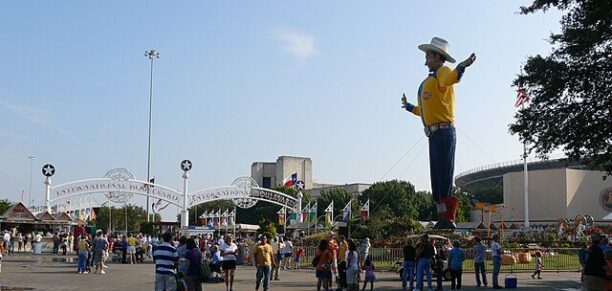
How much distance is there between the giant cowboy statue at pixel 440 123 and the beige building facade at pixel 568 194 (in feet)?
116

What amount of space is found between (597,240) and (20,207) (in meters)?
40.4

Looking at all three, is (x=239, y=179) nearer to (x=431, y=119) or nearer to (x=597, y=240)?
(x=431, y=119)

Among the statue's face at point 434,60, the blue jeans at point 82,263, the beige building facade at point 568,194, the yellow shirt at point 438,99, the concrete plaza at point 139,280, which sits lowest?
the concrete plaza at point 139,280

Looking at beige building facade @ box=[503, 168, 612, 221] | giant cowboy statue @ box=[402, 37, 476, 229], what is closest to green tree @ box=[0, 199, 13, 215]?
beige building facade @ box=[503, 168, 612, 221]

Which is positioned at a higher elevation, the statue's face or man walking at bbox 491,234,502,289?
the statue's face

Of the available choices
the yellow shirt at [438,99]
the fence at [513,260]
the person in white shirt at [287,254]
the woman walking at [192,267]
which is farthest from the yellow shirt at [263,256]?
the yellow shirt at [438,99]

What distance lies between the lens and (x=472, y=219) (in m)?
89.9

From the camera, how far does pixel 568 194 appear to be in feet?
223

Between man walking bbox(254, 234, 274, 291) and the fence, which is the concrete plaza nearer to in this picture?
the fence

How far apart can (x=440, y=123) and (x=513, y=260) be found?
768 cm

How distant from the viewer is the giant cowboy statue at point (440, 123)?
35000 millimetres

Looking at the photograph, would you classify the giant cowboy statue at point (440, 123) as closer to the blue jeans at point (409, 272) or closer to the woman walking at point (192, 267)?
the blue jeans at point (409, 272)

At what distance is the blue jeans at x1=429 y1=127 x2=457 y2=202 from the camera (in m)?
35.0

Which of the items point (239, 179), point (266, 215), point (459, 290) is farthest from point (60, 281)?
point (266, 215)
